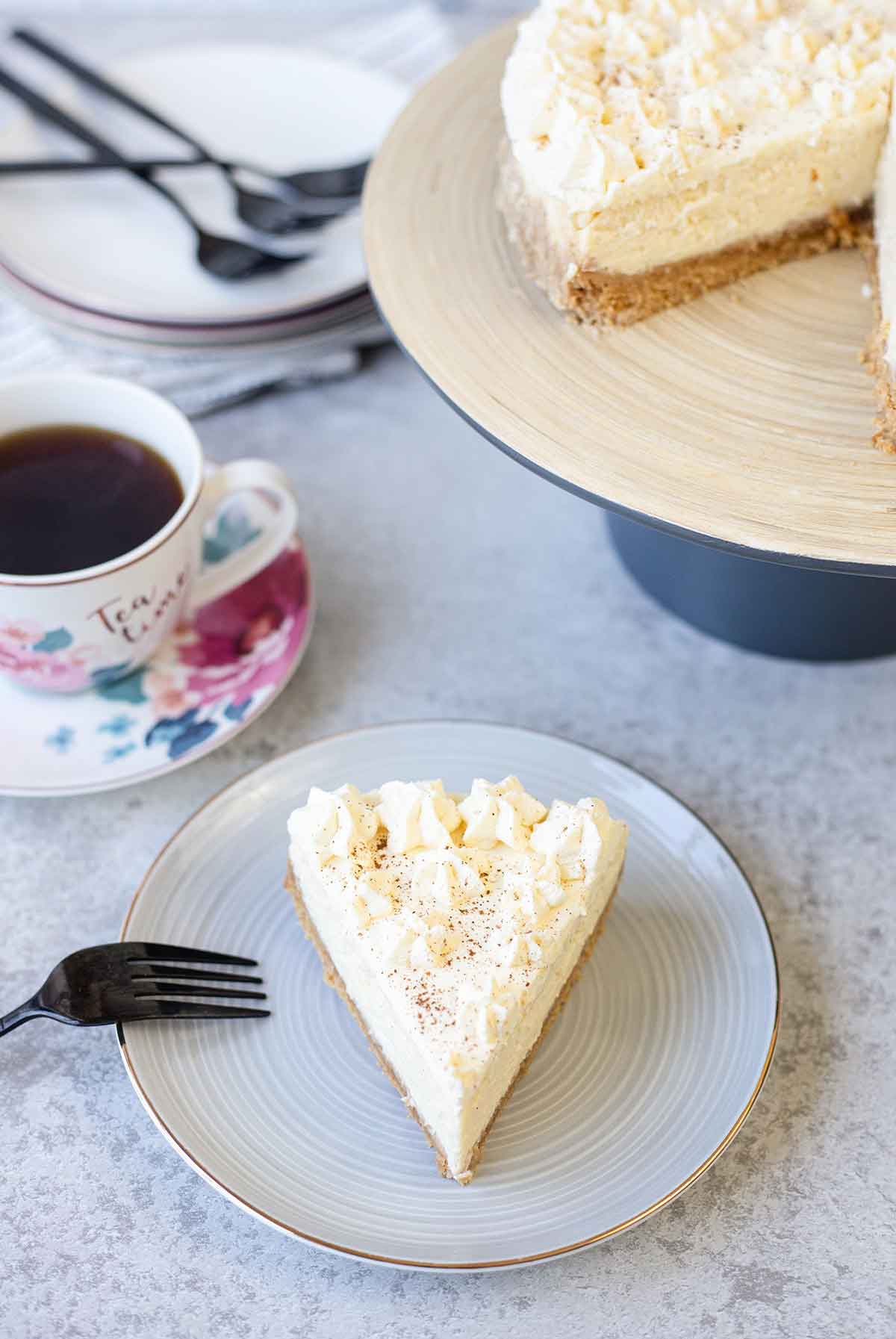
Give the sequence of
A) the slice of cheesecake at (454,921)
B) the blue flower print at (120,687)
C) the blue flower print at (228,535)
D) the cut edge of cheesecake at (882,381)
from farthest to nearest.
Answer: the blue flower print at (228,535)
the blue flower print at (120,687)
the cut edge of cheesecake at (882,381)
the slice of cheesecake at (454,921)

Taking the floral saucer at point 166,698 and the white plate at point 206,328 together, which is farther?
the white plate at point 206,328

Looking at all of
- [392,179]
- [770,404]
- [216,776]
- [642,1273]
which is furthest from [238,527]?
[642,1273]

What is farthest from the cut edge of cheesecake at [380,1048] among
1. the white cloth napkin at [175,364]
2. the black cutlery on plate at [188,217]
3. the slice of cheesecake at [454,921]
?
the black cutlery on plate at [188,217]

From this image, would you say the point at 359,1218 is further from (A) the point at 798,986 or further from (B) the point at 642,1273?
(A) the point at 798,986

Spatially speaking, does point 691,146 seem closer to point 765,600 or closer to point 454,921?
point 765,600

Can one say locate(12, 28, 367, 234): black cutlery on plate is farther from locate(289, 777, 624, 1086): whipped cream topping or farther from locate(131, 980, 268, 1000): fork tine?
locate(131, 980, 268, 1000): fork tine

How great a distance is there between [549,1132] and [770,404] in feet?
2.36

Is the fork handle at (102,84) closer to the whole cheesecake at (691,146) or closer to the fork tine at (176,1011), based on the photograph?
the whole cheesecake at (691,146)

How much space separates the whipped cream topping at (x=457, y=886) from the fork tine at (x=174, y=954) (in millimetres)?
113

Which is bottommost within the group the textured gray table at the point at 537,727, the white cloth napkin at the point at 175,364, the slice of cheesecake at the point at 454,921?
the textured gray table at the point at 537,727

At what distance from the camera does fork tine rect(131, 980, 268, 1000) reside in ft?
3.93

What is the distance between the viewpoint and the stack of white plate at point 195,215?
1862 mm

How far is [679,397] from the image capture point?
133 centimetres

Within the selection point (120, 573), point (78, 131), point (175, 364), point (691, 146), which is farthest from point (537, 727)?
point (78, 131)
